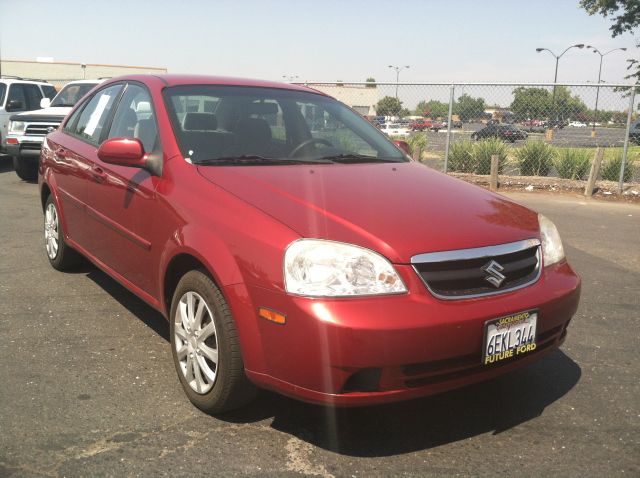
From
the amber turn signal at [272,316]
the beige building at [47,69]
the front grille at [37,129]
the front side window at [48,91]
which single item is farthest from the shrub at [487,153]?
the beige building at [47,69]

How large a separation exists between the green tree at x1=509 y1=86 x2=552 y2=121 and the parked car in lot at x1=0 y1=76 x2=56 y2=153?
9720 millimetres

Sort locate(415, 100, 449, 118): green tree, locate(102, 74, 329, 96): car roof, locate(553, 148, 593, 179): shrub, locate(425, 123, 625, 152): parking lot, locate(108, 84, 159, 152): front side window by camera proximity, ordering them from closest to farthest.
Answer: locate(108, 84, 159, 152): front side window
locate(102, 74, 329, 96): car roof
locate(425, 123, 625, 152): parking lot
locate(553, 148, 593, 179): shrub
locate(415, 100, 449, 118): green tree

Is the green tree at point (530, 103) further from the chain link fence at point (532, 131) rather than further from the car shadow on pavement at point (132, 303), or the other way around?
the car shadow on pavement at point (132, 303)

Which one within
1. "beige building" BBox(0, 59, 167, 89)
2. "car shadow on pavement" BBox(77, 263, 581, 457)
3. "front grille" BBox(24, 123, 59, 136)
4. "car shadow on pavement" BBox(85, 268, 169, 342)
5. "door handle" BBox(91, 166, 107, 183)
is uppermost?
"beige building" BBox(0, 59, 167, 89)

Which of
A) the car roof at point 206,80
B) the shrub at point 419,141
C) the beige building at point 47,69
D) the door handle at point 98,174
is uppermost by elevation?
the beige building at point 47,69

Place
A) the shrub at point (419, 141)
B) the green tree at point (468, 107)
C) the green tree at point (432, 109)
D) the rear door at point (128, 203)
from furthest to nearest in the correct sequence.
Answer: the shrub at point (419, 141) < the green tree at point (432, 109) < the green tree at point (468, 107) < the rear door at point (128, 203)

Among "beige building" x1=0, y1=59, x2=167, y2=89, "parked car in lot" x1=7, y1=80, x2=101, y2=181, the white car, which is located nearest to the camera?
"parked car in lot" x1=7, y1=80, x2=101, y2=181

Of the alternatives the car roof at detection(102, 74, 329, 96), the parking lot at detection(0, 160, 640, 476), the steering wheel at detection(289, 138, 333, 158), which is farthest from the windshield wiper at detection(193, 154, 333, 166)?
the parking lot at detection(0, 160, 640, 476)

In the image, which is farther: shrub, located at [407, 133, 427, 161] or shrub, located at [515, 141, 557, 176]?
shrub, located at [407, 133, 427, 161]

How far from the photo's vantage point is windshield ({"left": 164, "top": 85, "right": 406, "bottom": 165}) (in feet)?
11.1

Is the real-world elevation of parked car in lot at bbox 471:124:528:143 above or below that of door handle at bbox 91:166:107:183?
below

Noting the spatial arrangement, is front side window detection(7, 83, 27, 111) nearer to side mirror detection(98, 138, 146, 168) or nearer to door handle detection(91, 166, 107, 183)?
door handle detection(91, 166, 107, 183)

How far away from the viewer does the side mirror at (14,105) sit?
12360 mm

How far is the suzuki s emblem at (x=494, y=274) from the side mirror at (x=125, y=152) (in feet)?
6.28
